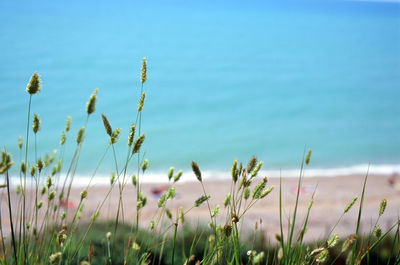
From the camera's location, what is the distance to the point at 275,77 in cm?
1380

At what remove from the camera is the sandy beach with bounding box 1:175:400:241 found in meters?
4.67

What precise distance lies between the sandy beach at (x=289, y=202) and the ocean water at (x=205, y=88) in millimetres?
828

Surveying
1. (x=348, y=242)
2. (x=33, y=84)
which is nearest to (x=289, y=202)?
(x=348, y=242)

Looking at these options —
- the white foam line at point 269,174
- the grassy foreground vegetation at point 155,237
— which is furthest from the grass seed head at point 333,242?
the white foam line at point 269,174

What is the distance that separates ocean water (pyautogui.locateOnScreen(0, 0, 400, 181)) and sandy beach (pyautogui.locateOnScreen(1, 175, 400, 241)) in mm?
828

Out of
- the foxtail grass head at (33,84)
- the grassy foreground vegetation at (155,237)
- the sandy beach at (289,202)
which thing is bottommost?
the sandy beach at (289,202)

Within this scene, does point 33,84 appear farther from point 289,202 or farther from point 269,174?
point 269,174

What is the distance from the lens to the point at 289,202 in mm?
5762

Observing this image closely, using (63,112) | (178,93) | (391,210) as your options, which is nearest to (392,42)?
(178,93)

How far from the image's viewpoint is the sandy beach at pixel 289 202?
467 centimetres

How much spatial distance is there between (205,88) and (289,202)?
22.9ft

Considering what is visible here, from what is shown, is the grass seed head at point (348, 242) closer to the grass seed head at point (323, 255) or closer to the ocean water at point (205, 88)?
the grass seed head at point (323, 255)

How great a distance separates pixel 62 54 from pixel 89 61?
75 cm

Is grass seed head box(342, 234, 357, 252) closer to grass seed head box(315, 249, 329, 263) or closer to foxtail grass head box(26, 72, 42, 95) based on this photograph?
grass seed head box(315, 249, 329, 263)
